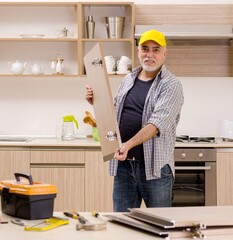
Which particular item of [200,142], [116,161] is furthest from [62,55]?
[116,161]

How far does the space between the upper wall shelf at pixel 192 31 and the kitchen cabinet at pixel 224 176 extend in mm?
1009

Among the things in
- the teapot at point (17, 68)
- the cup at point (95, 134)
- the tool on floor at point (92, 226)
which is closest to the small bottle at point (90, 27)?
the teapot at point (17, 68)

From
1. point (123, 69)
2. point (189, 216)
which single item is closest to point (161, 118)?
point (189, 216)

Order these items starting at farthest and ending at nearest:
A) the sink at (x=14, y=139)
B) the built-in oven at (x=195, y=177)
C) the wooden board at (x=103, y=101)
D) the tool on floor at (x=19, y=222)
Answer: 1. the sink at (x=14, y=139)
2. the built-in oven at (x=195, y=177)
3. the wooden board at (x=103, y=101)
4. the tool on floor at (x=19, y=222)

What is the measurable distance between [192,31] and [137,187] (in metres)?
2.29

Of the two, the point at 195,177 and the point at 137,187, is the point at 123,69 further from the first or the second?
the point at 137,187

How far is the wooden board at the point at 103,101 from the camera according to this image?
8.56 ft

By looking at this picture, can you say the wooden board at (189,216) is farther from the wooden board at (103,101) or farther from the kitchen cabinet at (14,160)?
the kitchen cabinet at (14,160)

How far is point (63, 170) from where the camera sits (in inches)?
191

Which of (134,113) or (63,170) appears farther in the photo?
(63,170)

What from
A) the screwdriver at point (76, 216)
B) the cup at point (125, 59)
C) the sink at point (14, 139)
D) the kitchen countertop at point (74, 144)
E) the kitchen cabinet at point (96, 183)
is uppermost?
the cup at point (125, 59)

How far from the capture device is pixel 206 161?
4.80 meters

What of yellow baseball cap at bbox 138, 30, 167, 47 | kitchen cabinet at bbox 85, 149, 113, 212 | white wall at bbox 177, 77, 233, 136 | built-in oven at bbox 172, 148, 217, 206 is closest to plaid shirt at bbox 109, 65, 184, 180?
yellow baseball cap at bbox 138, 30, 167, 47

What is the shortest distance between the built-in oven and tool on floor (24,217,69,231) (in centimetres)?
269
